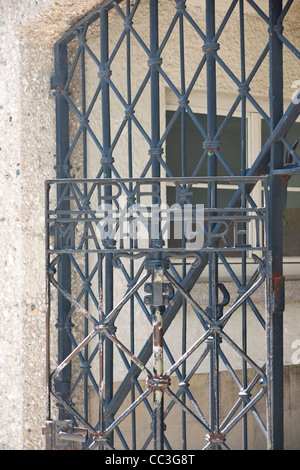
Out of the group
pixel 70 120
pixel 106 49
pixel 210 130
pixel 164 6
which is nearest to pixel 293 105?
pixel 210 130

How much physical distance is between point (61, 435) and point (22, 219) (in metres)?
1.46

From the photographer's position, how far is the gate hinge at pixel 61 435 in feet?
10.3

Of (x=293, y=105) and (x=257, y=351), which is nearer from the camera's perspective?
(x=293, y=105)

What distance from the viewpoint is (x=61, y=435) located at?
3162 mm

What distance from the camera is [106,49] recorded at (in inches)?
153

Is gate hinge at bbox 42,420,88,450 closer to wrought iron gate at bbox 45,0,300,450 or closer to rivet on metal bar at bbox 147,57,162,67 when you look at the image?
wrought iron gate at bbox 45,0,300,450

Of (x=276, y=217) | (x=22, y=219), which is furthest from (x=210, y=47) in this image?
(x=22, y=219)

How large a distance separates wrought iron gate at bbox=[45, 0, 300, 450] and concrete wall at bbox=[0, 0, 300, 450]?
0.11m

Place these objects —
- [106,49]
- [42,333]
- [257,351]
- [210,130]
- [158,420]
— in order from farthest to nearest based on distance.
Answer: [257,351] → [42,333] → [106,49] → [210,130] → [158,420]

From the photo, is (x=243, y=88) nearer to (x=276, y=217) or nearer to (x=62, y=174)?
(x=276, y=217)

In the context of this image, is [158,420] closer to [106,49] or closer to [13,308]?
[13,308]

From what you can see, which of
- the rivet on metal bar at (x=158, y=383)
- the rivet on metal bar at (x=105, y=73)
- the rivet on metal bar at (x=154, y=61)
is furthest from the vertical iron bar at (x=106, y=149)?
the rivet on metal bar at (x=158, y=383)

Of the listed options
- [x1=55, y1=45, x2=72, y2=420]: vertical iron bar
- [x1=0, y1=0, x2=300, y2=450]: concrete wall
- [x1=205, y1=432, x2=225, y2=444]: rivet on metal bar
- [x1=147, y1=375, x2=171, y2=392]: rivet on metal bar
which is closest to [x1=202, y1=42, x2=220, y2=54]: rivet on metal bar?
[x1=0, y1=0, x2=300, y2=450]: concrete wall

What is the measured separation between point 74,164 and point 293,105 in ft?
5.87
